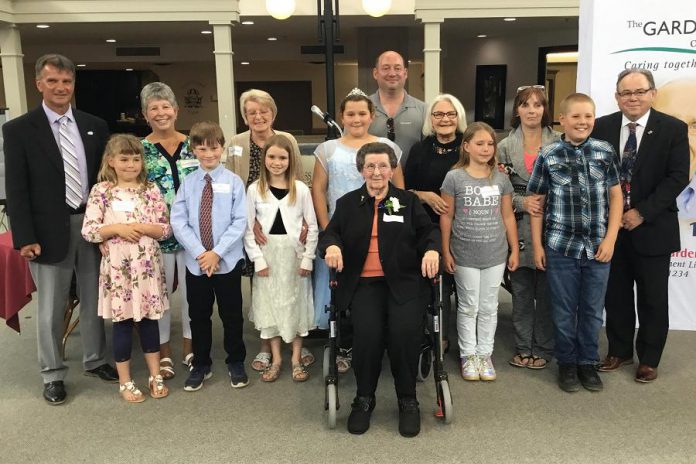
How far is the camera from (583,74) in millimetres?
3490

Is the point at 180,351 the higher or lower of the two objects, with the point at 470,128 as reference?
lower

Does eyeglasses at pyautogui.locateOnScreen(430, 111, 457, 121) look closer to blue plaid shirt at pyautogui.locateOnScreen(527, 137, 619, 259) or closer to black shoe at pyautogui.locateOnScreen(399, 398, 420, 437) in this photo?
blue plaid shirt at pyautogui.locateOnScreen(527, 137, 619, 259)

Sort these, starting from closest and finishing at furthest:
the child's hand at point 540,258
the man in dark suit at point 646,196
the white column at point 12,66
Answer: the man in dark suit at point 646,196
the child's hand at point 540,258
the white column at point 12,66

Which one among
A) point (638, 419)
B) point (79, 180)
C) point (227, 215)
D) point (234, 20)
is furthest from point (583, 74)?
point (234, 20)

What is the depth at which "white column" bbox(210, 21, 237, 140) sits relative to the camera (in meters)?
8.22

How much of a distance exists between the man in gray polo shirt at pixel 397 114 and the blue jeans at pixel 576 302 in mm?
1058

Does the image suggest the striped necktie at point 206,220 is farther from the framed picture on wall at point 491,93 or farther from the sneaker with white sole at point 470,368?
the framed picture on wall at point 491,93

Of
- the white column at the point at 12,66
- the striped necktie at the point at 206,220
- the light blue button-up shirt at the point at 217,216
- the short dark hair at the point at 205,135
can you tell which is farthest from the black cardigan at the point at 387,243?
the white column at the point at 12,66

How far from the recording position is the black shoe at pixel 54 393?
283cm

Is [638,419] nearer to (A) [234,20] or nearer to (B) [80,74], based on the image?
(A) [234,20]

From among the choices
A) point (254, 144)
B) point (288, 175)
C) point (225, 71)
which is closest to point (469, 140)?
point (288, 175)

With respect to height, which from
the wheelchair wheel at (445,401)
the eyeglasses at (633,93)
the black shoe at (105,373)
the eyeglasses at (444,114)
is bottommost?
the black shoe at (105,373)

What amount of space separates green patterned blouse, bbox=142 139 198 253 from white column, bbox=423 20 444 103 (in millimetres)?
5852

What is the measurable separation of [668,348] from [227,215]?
2748mm
